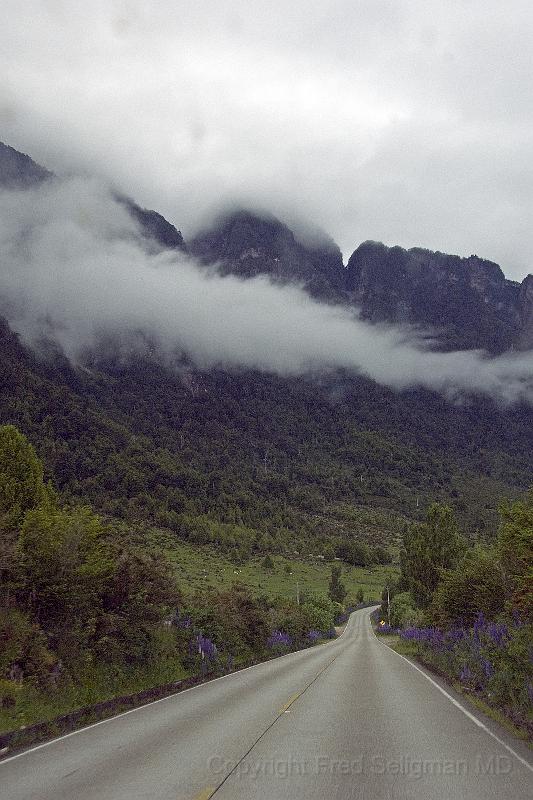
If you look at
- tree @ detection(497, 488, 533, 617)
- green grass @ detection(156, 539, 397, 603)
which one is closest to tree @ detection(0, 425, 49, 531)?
Result: tree @ detection(497, 488, 533, 617)

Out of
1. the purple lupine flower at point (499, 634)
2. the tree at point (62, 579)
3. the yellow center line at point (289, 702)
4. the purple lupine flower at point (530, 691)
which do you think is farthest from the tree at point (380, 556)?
the purple lupine flower at point (530, 691)

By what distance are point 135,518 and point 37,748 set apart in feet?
394

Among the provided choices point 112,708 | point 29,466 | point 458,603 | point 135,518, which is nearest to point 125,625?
point 112,708

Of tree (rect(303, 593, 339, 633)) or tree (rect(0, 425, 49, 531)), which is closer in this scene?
tree (rect(0, 425, 49, 531))

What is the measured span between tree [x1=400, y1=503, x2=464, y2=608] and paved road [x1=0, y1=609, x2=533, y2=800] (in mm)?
33057

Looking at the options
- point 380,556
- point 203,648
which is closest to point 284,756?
point 203,648

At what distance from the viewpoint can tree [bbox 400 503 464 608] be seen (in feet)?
162

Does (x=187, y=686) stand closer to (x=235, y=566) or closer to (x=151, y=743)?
(x=151, y=743)

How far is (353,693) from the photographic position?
1936cm

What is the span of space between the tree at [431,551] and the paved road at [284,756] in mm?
33057

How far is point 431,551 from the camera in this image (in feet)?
164

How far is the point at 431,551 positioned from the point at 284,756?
42482mm

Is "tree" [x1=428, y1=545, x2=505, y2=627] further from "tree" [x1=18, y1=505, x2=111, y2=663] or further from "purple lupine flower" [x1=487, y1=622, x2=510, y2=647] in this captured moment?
"tree" [x1=18, y1=505, x2=111, y2=663]

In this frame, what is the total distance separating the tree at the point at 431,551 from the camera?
49500mm
